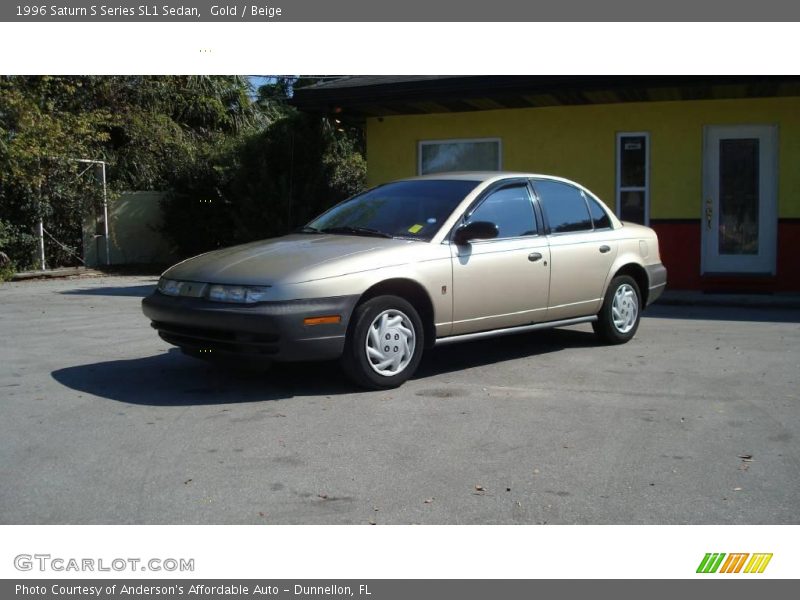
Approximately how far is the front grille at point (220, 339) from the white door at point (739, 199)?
8.92m

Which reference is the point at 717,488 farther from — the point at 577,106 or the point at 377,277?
the point at 577,106

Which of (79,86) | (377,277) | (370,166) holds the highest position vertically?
(79,86)

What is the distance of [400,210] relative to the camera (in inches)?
286

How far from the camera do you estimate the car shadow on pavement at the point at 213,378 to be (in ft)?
20.6

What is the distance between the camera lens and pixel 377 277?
625 centimetres

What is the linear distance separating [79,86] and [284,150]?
5155mm

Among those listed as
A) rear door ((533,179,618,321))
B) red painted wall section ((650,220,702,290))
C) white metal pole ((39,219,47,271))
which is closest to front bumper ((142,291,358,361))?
rear door ((533,179,618,321))

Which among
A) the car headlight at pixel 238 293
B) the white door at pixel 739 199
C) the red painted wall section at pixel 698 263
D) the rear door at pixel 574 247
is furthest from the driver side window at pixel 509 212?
the white door at pixel 739 199

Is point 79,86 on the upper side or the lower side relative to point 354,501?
upper

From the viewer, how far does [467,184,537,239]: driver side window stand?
726 centimetres

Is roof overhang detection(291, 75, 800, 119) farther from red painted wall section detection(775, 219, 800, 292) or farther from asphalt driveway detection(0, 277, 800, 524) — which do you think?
asphalt driveway detection(0, 277, 800, 524)

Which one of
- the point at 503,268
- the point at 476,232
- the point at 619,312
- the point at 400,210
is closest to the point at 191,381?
the point at 400,210

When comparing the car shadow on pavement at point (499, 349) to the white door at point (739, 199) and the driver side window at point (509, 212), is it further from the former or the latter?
the white door at point (739, 199)

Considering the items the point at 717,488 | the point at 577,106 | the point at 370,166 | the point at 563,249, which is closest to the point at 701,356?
the point at 563,249
